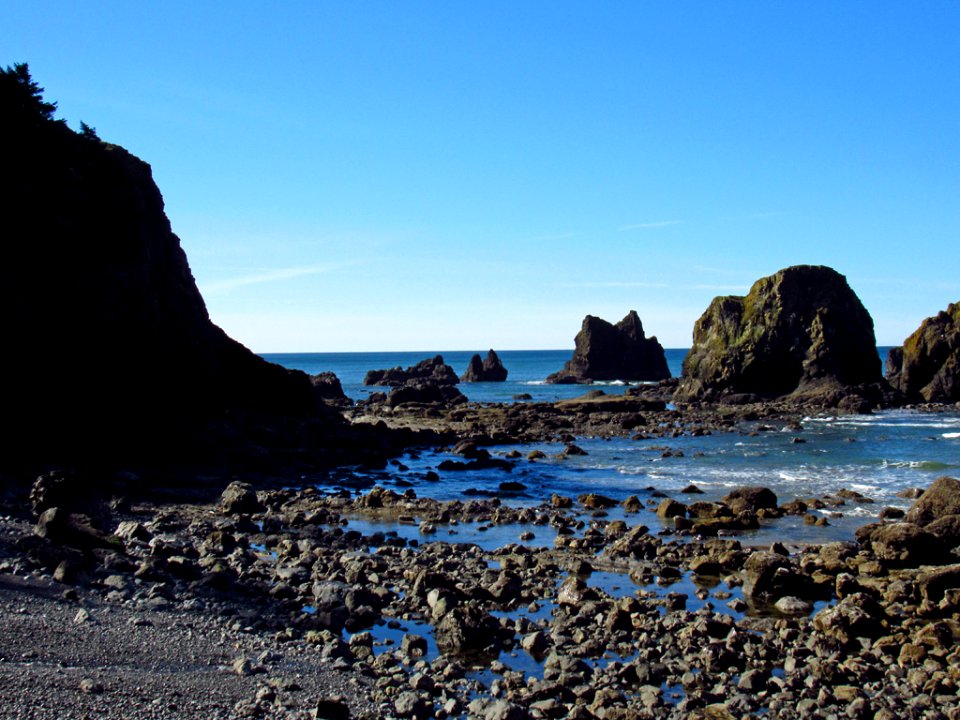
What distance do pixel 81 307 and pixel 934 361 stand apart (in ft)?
272

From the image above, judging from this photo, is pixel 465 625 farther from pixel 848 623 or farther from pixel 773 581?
pixel 773 581

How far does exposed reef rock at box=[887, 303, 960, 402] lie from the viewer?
86438mm

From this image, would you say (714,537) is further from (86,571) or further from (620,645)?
(86,571)

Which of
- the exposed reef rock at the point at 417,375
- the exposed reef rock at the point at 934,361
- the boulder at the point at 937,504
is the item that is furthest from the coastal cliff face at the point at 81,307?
the exposed reef rock at the point at 417,375

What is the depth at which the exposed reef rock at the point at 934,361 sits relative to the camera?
86438 millimetres

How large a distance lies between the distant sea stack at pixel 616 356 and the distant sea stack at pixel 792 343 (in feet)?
164

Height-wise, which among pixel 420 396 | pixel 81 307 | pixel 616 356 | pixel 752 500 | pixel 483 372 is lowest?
pixel 752 500

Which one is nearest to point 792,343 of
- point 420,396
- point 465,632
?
point 420,396

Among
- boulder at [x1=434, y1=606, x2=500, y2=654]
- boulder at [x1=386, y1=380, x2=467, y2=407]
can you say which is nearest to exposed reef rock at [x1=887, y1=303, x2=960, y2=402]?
boulder at [x1=386, y1=380, x2=467, y2=407]

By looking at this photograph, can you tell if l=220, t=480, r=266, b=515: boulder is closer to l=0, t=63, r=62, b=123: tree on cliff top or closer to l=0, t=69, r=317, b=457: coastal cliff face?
l=0, t=69, r=317, b=457: coastal cliff face

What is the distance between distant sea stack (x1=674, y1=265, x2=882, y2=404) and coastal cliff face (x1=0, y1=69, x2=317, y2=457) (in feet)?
195

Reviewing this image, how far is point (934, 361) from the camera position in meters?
88.4

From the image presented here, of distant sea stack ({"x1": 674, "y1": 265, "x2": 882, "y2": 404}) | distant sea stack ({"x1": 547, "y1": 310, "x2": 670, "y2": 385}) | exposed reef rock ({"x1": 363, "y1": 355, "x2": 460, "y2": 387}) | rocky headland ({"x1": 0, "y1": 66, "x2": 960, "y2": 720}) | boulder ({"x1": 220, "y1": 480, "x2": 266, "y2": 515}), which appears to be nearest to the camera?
rocky headland ({"x1": 0, "y1": 66, "x2": 960, "y2": 720})

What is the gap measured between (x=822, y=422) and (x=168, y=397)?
51.6 m
